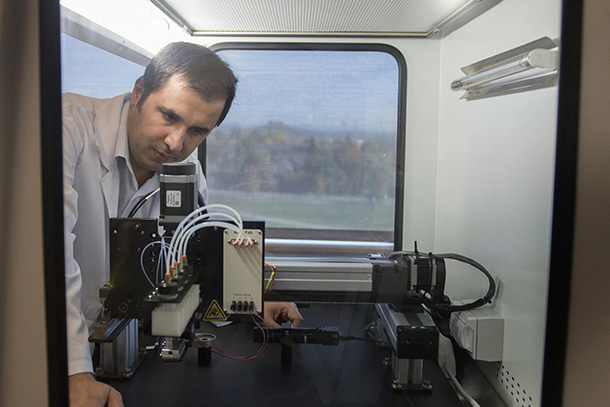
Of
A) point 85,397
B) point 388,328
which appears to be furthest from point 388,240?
point 85,397

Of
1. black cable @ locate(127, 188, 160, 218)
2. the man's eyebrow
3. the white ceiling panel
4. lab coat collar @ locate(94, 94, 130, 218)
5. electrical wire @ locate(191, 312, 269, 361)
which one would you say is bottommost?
electrical wire @ locate(191, 312, 269, 361)

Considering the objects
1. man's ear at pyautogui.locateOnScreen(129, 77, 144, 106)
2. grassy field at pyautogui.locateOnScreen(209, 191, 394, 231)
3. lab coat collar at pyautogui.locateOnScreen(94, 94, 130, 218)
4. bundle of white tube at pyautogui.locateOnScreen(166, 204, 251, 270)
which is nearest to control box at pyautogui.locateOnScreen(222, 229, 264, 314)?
bundle of white tube at pyautogui.locateOnScreen(166, 204, 251, 270)

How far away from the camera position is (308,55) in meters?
1.52

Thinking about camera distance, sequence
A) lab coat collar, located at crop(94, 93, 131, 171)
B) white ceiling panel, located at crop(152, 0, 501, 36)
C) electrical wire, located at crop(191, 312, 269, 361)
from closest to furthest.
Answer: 1. lab coat collar, located at crop(94, 93, 131, 171)
2. white ceiling panel, located at crop(152, 0, 501, 36)
3. electrical wire, located at crop(191, 312, 269, 361)

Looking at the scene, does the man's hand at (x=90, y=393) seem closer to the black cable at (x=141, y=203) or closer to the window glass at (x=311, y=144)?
the black cable at (x=141, y=203)

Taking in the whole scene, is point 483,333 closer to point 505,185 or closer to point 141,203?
point 505,185

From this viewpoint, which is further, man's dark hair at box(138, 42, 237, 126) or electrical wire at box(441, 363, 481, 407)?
electrical wire at box(441, 363, 481, 407)

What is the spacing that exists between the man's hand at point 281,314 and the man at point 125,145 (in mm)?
562

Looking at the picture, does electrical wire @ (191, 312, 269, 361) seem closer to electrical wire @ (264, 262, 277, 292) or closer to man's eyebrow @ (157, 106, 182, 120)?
electrical wire @ (264, 262, 277, 292)

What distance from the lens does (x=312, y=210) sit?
157 cm

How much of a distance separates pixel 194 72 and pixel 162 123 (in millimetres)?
202

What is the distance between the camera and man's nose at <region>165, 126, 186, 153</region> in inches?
51.9

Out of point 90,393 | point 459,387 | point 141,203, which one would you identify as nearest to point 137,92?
point 141,203

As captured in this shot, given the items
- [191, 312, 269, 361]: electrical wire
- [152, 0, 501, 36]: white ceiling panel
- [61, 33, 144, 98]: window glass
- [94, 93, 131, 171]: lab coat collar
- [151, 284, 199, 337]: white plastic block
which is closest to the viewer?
[61, 33, 144, 98]: window glass
